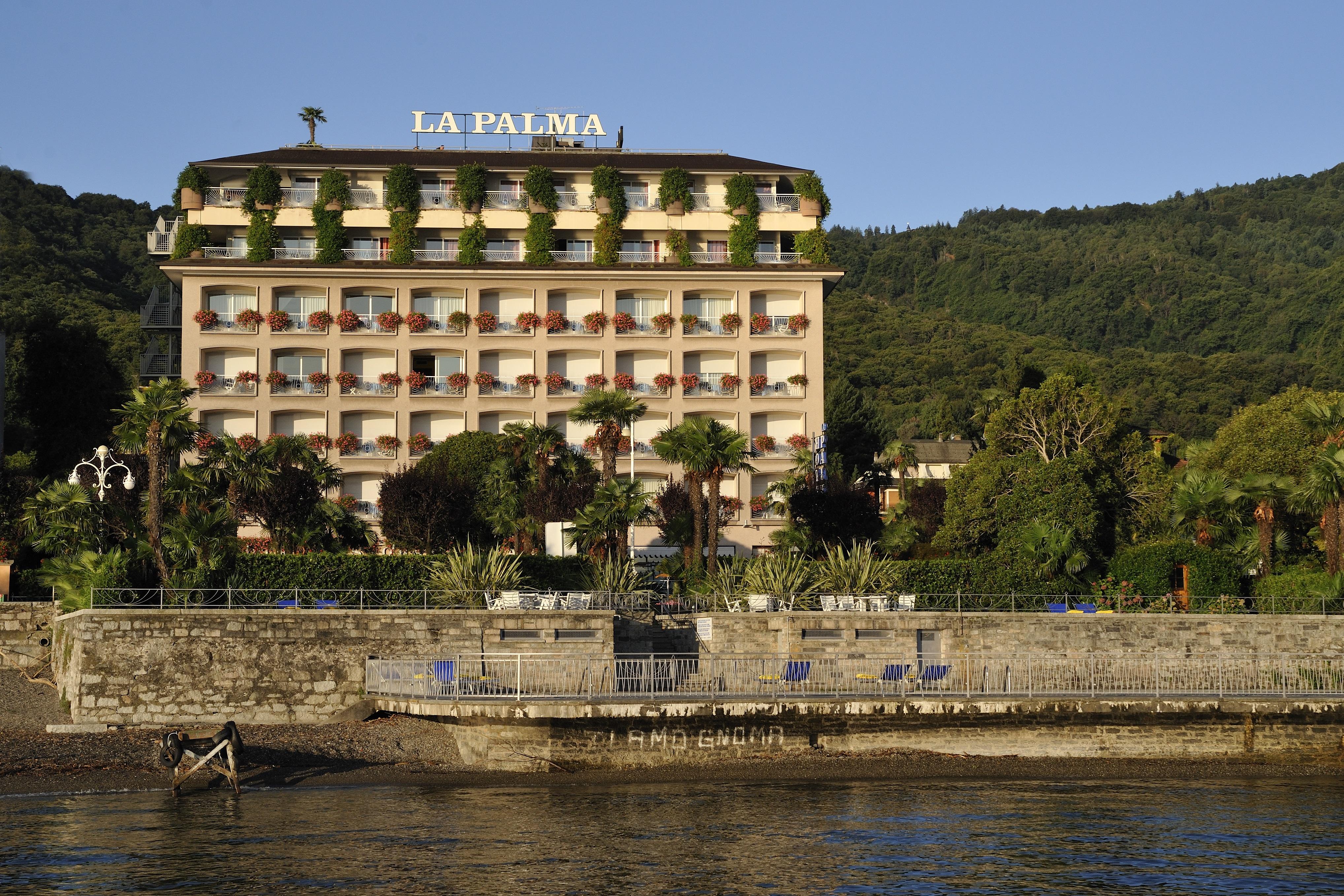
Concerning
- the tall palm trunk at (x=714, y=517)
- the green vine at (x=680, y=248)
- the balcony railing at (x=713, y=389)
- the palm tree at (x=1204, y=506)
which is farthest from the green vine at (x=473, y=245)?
the palm tree at (x=1204, y=506)

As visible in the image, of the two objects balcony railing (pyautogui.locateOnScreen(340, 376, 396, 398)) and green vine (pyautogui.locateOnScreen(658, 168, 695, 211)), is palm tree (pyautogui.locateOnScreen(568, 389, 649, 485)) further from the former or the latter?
green vine (pyautogui.locateOnScreen(658, 168, 695, 211))

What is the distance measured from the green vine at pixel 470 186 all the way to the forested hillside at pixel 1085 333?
26581 millimetres

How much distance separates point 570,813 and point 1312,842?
13.5 meters

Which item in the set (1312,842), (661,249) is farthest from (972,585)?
(661,249)

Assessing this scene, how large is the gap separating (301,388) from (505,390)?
417 inches

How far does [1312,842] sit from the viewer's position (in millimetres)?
25453

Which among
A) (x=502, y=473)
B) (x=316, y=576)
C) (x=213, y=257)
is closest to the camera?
(x=316, y=576)

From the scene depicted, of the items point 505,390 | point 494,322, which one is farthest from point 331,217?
point 505,390

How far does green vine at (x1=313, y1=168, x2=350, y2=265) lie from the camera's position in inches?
2958

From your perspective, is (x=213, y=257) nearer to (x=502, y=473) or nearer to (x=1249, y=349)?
(x=502, y=473)

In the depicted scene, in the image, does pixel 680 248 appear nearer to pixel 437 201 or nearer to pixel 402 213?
pixel 437 201

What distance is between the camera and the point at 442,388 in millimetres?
75875

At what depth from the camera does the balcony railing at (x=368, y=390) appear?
75125 millimetres

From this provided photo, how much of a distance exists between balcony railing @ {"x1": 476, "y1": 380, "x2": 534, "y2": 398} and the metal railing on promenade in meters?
34.2
